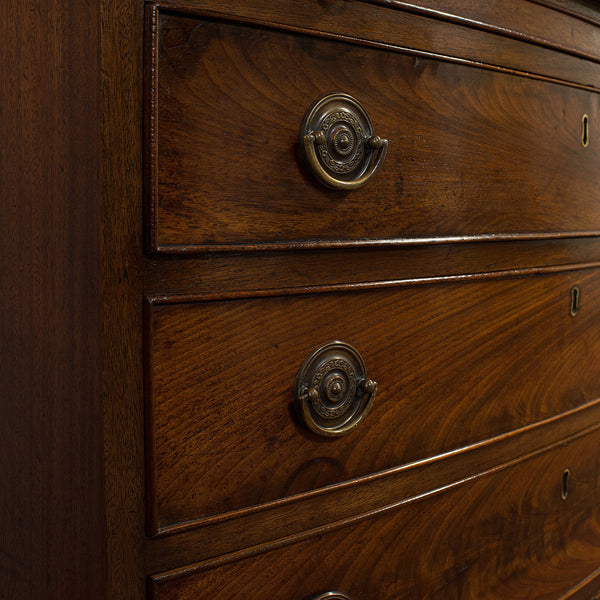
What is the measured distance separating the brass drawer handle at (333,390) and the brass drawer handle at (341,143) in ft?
0.48

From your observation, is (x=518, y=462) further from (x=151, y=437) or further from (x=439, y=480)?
(x=151, y=437)

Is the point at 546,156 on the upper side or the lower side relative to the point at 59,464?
upper

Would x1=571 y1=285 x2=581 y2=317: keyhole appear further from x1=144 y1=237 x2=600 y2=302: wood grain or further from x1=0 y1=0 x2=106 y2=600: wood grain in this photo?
x1=0 y1=0 x2=106 y2=600: wood grain

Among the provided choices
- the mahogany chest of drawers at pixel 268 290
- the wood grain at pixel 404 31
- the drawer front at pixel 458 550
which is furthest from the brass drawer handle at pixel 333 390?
the wood grain at pixel 404 31

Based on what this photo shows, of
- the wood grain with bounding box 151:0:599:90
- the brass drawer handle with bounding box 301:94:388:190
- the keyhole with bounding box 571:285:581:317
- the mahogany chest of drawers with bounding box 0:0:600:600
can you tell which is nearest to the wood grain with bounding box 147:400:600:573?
the mahogany chest of drawers with bounding box 0:0:600:600

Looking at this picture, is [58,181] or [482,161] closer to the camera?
[58,181]

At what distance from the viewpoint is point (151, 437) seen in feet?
1.69

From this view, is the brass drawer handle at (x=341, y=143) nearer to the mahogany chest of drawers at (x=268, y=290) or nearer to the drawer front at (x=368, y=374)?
the mahogany chest of drawers at (x=268, y=290)

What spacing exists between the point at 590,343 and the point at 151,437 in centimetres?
63

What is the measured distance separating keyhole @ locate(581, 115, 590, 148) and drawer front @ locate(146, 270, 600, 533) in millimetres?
164

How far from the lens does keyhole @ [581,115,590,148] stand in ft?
2.81

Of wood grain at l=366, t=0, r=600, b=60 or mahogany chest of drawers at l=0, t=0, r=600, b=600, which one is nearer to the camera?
mahogany chest of drawers at l=0, t=0, r=600, b=600

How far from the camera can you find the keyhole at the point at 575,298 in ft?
2.86

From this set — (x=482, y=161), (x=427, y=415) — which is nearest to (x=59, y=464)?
(x=427, y=415)
